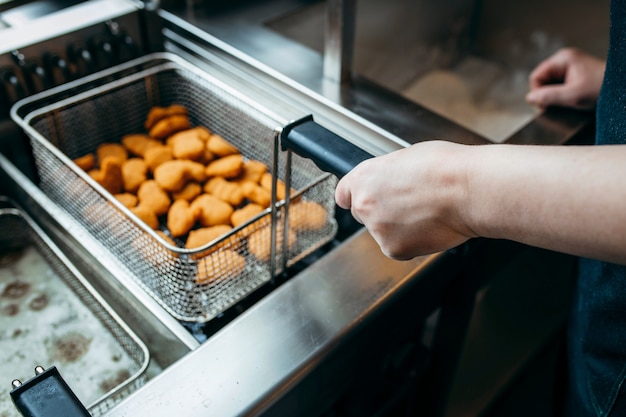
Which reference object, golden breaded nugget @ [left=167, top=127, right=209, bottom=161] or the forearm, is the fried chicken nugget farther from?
the forearm

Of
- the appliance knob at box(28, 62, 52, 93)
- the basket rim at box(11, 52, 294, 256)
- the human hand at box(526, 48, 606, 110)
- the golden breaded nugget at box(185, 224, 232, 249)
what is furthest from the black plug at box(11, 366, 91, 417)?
the human hand at box(526, 48, 606, 110)

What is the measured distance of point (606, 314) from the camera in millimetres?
861

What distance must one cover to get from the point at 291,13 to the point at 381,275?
0.74m

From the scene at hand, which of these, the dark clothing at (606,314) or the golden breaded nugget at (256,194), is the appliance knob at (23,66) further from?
the dark clothing at (606,314)

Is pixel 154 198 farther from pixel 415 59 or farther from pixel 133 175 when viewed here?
pixel 415 59

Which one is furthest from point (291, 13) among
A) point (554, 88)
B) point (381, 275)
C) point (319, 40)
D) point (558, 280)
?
point (558, 280)

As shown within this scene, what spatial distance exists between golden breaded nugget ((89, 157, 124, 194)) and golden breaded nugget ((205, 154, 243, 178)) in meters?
0.15

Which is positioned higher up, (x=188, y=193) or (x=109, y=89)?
(x=109, y=89)

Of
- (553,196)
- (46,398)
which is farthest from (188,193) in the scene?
(553,196)

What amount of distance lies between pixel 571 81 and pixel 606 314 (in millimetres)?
460

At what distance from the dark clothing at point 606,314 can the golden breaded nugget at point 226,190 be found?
564 millimetres

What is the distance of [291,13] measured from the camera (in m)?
1.34

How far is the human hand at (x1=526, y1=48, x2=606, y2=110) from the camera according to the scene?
1.08 meters

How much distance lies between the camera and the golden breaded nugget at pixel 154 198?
99cm
